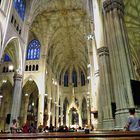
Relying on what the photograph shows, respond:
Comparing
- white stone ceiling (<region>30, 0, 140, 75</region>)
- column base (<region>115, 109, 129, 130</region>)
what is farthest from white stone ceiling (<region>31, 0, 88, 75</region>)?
column base (<region>115, 109, 129, 130</region>)

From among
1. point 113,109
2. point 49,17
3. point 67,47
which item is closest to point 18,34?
point 49,17

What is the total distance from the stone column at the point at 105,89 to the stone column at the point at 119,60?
270 cm

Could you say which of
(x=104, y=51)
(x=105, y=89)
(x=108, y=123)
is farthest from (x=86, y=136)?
(x=104, y=51)

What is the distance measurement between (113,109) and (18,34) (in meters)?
15.0

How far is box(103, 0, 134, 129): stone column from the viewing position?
641 cm

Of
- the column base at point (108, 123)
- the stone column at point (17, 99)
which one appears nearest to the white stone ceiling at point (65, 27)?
the stone column at point (17, 99)

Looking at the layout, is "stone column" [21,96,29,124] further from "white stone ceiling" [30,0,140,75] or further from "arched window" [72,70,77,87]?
"arched window" [72,70,77,87]

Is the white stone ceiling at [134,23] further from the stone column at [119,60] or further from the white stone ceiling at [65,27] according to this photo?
the stone column at [119,60]

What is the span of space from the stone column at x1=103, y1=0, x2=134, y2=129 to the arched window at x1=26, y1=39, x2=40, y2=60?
2267 cm

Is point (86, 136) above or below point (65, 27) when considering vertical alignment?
below

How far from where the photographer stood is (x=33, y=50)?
30.5 metres

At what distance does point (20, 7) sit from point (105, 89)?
16.7 metres

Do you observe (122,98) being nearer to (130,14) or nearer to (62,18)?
(130,14)

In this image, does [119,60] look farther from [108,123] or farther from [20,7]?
[20,7]
